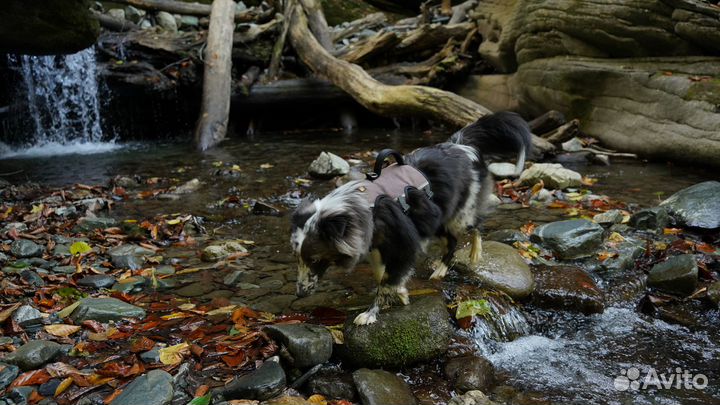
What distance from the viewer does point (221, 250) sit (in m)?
5.43

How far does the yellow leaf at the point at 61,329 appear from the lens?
381 centimetres

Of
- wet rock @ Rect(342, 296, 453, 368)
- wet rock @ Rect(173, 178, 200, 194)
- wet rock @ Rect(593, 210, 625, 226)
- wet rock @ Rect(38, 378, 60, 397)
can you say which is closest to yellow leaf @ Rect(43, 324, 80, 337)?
wet rock @ Rect(38, 378, 60, 397)

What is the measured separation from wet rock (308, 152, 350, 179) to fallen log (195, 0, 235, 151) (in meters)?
3.51

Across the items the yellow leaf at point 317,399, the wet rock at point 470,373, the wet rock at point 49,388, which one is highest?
the wet rock at point 49,388

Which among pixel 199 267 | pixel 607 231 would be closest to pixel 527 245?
pixel 607 231

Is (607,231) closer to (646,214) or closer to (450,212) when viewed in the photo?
(646,214)

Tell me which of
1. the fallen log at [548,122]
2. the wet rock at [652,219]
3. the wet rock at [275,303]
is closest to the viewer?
the wet rock at [275,303]

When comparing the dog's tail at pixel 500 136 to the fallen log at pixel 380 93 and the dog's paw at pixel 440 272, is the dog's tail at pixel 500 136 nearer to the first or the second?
the dog's paw at pixel 440 272

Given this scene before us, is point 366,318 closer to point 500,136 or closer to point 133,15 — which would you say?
point 500,136

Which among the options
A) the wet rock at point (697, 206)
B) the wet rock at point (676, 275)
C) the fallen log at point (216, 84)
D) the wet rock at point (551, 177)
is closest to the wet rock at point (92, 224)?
the fallen log at point (216, 84)

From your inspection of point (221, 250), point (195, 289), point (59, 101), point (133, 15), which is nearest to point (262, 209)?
point (221, 250)

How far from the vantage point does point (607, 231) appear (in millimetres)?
5715

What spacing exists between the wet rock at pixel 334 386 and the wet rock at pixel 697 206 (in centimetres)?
427

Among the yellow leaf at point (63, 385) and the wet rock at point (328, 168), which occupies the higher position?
the yellow leaf at point (63, 385)
